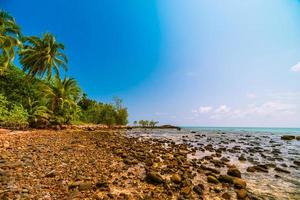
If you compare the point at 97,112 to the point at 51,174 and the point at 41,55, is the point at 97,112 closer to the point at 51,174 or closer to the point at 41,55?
the point at 41,55

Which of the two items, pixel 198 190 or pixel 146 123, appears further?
pixel 146 123

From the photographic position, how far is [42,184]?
5.88 metres

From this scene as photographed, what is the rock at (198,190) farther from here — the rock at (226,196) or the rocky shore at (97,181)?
the rock at (226,196)

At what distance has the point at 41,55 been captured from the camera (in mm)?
29812

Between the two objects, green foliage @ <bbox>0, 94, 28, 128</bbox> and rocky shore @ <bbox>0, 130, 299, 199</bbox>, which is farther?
green foliage @ <bbox>0, 94, 28, 128</bbox>

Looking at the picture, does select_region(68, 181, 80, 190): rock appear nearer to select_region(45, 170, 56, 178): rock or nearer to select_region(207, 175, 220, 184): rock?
select_region(45, 170, 56, 178): rock

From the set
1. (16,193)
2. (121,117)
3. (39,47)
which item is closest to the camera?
(16,193)

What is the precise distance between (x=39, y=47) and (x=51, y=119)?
11.9 meters

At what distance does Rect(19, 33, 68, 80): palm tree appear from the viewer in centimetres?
2977

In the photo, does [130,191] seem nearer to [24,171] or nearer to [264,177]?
[24,171]

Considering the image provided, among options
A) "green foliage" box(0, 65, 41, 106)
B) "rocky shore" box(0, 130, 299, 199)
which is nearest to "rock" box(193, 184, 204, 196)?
"rocky shore" box(0, 130, 299, 199)

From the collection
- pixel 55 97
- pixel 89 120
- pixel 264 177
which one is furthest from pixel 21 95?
pixel 264 177

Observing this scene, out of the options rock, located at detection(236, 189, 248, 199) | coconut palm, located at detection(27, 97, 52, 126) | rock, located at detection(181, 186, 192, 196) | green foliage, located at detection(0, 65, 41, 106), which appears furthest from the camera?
green foliage, located at detection(0, 65, 41, 106)

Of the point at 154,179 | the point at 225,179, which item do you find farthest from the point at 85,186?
the point at 225,179
